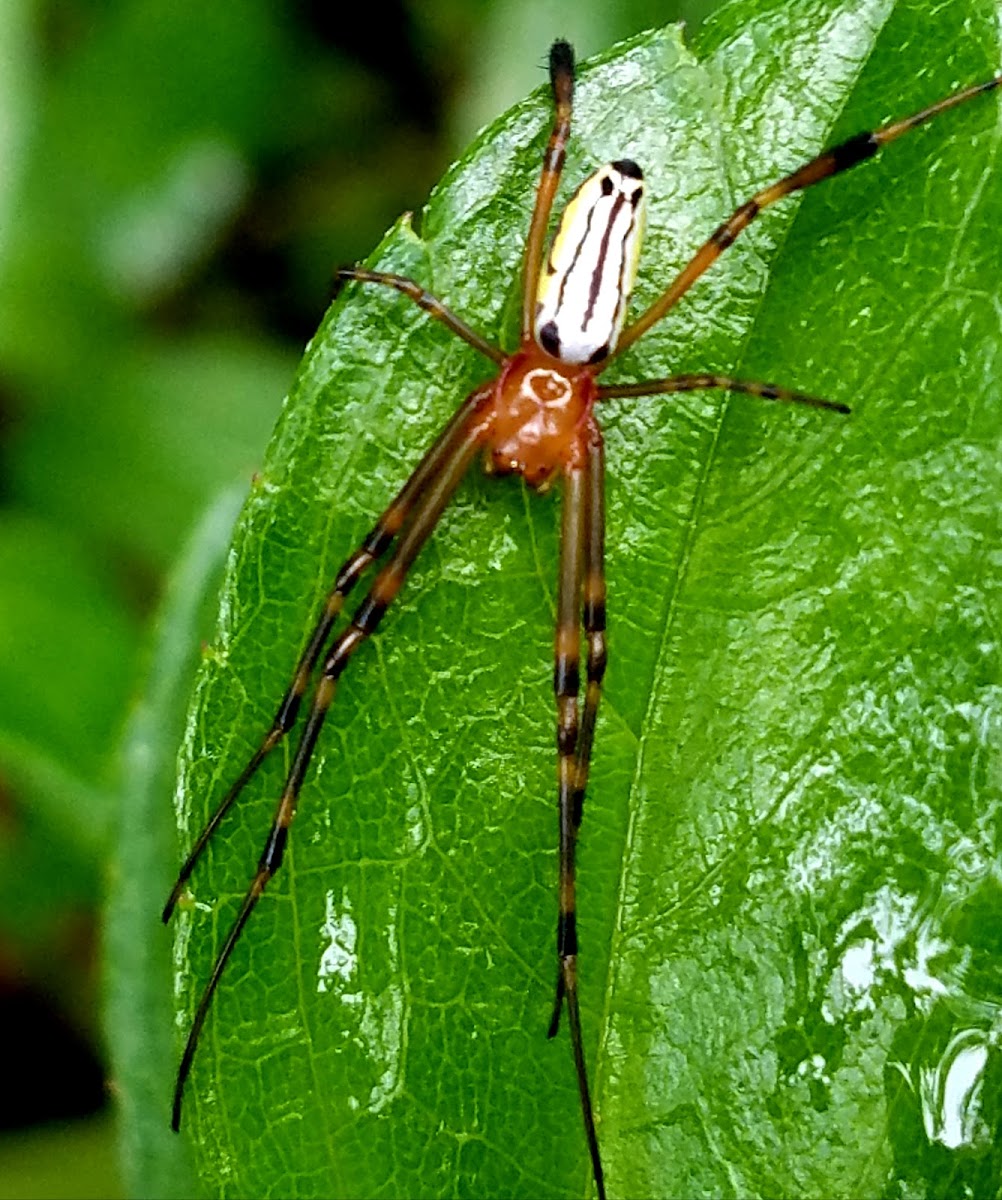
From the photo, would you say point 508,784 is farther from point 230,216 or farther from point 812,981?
point 230,216

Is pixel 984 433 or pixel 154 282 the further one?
pixel 154 282

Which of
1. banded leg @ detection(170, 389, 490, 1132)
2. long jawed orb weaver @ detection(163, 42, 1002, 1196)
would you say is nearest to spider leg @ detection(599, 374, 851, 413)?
long jawed orb weaver @ detection(163, 42, 1002, 1196)

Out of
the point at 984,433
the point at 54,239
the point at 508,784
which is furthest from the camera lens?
the point at 54,239

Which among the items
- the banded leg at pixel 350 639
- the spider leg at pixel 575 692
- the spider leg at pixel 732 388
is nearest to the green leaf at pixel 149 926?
the banded leg at pixel 350 639

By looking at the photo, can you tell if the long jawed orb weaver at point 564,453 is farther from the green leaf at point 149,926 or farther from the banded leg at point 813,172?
the green leaf at point 149,926

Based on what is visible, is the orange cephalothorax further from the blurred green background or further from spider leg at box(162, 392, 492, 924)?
the blurred green background

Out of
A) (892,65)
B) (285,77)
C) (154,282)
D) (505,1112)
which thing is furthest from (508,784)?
(285,77)
